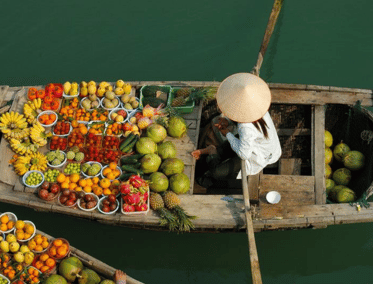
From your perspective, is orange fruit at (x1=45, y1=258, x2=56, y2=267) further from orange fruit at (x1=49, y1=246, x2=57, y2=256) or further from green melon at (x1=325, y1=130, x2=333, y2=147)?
green melon at (x1=325, y1=130, x2=333, y2=147)

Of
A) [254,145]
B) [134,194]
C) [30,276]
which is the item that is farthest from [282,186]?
[30,276]

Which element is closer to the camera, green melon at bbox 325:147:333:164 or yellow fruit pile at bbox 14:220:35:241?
yellow fruit pile at bbox 14:220:35:241

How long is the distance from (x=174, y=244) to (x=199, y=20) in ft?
16.1

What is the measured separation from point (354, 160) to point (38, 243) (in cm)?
449

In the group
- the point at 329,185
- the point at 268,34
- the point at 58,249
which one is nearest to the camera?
the point at 58,249

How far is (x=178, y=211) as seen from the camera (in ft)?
16.5

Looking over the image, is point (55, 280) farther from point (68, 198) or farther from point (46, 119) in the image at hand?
point (46, 119)

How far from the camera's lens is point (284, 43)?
331 inches

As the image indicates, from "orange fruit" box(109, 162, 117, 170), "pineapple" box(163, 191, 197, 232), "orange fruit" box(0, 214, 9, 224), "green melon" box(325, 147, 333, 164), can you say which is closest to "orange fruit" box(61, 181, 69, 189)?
"orange fruit" box(109, 162, 117, 170)

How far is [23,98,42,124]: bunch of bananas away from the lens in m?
5.88

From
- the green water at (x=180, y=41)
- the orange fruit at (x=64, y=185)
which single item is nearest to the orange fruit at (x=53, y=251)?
the orange fruit at (x=64, y=185)

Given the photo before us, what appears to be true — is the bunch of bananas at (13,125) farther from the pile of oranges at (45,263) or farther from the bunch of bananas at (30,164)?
the pile of oranges at (45,263)

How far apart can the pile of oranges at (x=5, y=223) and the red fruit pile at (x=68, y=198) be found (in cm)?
75

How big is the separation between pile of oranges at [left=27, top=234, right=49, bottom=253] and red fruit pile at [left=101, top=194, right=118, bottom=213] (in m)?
0.85
